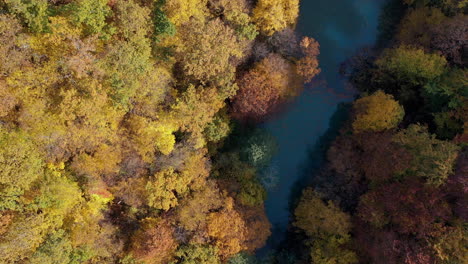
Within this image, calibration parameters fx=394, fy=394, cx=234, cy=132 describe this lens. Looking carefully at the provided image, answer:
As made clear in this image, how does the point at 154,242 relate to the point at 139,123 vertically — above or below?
below

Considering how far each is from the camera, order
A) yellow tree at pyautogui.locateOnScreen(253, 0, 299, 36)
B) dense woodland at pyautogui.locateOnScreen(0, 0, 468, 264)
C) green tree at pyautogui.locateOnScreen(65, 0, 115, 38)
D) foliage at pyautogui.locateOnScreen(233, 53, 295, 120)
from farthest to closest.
Answer: 1. foliage at pyautogui.locateOnScreen(233, 53, 295, 120)
2. yellow tree at pyautogui.locateOnScreen(253, 0, 299, 36)
3. dense woodland at pyautogui.locateOnScreen(0, 0, 468, 264)
4. green tree at pyautogui.locateOnScreen(65, 0, 115, 38)

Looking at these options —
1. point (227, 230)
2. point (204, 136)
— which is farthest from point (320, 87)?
point (227, 230)

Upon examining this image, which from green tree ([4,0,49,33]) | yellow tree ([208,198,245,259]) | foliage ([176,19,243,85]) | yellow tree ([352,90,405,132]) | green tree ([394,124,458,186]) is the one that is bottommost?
yellow tree ([208,198,245,259])

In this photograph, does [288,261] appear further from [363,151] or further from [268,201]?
[363,151]

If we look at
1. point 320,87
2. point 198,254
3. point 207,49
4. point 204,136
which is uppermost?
point 320,87

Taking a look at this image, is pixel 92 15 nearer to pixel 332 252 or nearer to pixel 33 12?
pixel 33 12

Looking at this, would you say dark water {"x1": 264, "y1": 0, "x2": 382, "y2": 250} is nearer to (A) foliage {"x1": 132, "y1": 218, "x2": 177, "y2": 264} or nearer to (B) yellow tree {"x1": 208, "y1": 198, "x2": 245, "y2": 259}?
(B) yellow tree {"x1": 208, "y1": 198, "x2": 245, "y2": 259}

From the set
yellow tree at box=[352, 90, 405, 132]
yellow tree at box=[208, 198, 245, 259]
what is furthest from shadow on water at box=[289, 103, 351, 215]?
yellow tree at box=[208, 198, 245, 259]

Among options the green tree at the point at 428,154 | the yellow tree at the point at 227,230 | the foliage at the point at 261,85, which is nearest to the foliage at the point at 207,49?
the foliage at the point at 261,85
